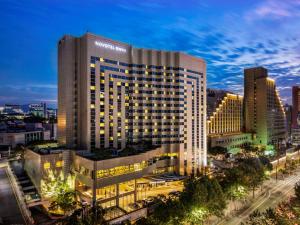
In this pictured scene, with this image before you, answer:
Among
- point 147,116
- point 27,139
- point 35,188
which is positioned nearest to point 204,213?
point 35,188

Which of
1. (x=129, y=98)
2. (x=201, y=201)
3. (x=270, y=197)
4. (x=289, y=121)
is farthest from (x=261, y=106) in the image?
(x=201, y=201)

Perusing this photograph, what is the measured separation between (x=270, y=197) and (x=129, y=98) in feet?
171

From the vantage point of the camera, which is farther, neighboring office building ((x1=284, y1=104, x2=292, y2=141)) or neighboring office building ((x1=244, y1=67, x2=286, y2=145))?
neighboring office building ((x1=284, y1=104, x2=292, y2=141))

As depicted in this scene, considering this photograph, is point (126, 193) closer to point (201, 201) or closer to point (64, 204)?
point (64, 204)

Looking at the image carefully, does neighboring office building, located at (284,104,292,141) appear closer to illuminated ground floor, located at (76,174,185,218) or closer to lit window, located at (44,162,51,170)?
illuminated ground floor, located at (76,174,185,218)

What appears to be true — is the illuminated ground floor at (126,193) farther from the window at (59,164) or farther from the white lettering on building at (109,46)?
the white lettering on building at (109,46)

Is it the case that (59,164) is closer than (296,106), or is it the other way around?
(59,164)

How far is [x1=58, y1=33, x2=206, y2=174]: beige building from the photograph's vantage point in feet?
217

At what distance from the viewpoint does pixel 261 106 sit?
129 meters

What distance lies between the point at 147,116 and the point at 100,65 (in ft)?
82.4

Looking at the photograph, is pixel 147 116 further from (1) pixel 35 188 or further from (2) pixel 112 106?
(1) pixel 35 188

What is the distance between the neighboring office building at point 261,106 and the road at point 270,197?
5855cm

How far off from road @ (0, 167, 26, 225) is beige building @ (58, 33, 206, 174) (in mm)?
21016

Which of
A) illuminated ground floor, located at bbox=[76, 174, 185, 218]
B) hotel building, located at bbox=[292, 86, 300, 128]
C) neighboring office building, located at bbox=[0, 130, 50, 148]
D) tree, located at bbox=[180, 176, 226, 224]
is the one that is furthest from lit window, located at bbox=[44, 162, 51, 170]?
hotel building, located at bbox=[292, 86, 300, 128]
